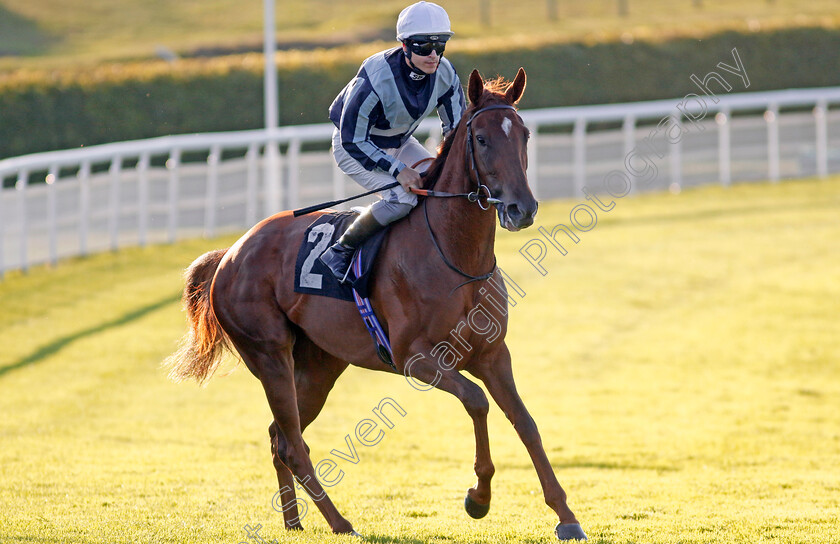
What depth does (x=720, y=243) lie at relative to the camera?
580 inches

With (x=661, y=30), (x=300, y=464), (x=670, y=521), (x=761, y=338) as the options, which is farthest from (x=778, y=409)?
(x=661, y=30)

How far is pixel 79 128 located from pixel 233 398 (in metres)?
11.5

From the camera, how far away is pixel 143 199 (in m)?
14.6

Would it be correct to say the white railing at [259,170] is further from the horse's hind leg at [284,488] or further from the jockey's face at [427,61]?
the horse's hind leg at [284,488]

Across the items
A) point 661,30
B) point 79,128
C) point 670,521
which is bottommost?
point 670,521

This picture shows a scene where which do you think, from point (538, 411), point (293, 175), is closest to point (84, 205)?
point (293, 175)

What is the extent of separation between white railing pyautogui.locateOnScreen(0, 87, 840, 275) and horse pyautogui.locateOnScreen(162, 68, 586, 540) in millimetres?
7844

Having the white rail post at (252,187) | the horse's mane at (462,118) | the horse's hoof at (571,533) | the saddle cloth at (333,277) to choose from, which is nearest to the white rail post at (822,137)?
the white rail post at (252,187)

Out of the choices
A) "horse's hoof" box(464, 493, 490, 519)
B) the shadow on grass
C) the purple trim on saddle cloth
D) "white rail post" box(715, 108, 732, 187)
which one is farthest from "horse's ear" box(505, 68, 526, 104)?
"white rail post" box(715, 108, 732, 187)

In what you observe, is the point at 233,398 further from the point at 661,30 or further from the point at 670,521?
the point at 661,30

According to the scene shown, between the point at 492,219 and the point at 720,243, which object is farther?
the point at 720,243

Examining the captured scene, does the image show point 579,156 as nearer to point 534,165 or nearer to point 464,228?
point 534,165

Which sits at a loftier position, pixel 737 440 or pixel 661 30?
pixel 661 30

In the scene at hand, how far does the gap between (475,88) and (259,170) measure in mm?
12082
